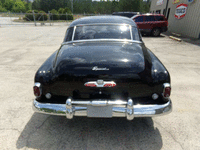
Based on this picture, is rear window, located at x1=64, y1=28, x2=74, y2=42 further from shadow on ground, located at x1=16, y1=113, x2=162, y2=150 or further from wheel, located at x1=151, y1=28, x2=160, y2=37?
wheel, located at x1=151, y1=28, x2=160, y2=37

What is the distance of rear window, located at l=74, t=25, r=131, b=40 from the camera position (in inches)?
132

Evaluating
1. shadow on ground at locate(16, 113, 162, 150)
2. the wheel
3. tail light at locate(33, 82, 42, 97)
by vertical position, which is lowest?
shadow on ground at locate(16, 113, 162, 150)

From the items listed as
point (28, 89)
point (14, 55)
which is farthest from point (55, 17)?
point (28, 89)

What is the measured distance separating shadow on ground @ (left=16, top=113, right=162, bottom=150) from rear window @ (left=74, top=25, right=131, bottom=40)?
5.58 ft

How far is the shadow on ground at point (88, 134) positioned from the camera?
2.42m

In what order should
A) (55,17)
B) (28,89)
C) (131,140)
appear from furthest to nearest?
(55,17) → (28,89) → (131,140)

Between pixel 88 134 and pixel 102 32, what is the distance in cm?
209

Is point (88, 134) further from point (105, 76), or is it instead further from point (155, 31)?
point (155, 31)

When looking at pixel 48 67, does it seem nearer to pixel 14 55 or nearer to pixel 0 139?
pixel 0 139

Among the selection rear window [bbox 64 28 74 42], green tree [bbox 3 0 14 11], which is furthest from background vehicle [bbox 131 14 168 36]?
green tree [bbox 3 0 14 11]

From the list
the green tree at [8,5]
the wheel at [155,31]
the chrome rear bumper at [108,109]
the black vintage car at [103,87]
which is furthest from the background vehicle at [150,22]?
the green tree at [8,5]

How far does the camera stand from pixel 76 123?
2.90m

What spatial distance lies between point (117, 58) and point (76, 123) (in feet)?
4.63

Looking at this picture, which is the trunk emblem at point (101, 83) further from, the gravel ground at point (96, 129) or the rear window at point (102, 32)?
the rear window at point (102, 32)
